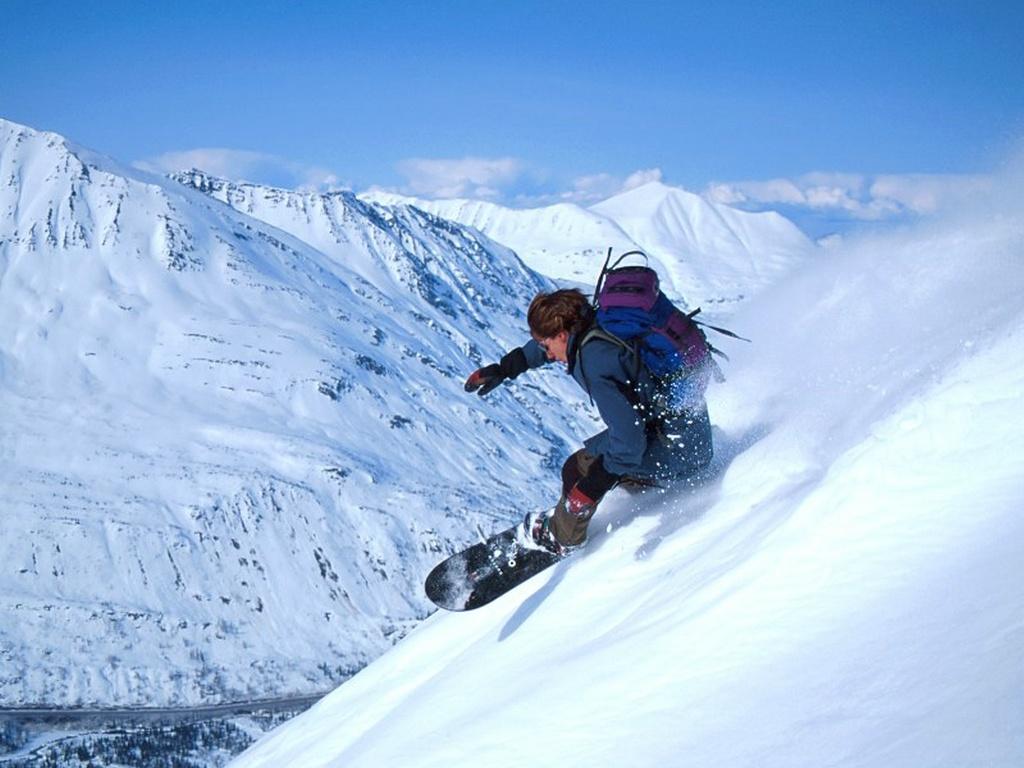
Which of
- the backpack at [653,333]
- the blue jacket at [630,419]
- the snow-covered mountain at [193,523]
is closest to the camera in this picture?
the blue jacket at [630,419]

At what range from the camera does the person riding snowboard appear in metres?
6.48

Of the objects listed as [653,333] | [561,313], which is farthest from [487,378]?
[653,333]

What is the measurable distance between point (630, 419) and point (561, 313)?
1.15 metres

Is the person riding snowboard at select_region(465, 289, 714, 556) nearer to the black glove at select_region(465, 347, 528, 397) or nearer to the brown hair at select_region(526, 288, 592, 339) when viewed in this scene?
the brown hair at select_region(526, 288, 592, 339)

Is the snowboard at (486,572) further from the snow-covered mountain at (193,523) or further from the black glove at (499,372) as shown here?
the snow-covered mountain at (193,523)

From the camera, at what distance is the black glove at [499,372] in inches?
346

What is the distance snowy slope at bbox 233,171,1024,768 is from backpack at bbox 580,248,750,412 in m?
1.07

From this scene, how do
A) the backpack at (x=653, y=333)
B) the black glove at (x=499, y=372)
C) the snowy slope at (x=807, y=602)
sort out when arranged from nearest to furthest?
the snowy slope at (x=807, y=602) → the backpack at (x=653, y=333) → the black glove at (x=499, y=372)

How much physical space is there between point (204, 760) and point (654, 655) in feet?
424

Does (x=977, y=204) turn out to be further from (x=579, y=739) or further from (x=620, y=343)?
(x=579, y=739)

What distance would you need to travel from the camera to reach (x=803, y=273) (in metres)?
11.4

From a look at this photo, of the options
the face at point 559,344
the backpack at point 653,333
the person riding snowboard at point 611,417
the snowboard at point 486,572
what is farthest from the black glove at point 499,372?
the backpack at point 653,333

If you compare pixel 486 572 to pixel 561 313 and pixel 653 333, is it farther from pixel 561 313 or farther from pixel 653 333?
pixel 653 333

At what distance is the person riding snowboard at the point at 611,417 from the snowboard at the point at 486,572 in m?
0.78
